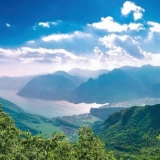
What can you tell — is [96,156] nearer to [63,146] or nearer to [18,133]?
[63,146]

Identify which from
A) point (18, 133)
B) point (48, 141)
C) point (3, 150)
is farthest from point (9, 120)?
point (3, 150)

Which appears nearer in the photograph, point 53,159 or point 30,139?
point 53,159

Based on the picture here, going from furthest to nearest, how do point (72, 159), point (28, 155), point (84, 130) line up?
1. point (84, 130)
2. point (28, 155)
3. point (72, 159)

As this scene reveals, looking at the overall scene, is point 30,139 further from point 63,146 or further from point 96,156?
point 96,156

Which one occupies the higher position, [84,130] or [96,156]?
[84,130]

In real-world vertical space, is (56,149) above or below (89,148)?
below

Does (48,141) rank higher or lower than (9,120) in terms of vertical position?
lower

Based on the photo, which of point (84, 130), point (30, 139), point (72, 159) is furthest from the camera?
point (30, 139)

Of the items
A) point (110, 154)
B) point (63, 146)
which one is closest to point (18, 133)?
point (63, 146)

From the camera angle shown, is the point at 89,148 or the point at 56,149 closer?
the point at 89,148
